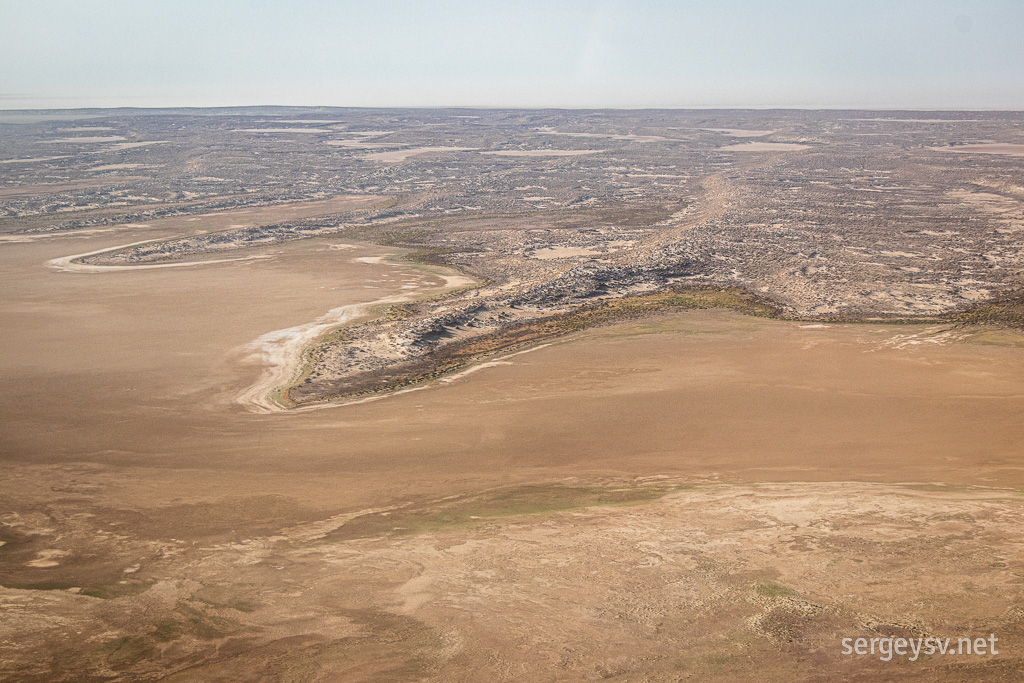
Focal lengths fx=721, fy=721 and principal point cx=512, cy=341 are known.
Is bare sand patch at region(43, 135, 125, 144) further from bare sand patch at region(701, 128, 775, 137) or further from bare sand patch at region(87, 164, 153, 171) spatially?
bare sand patch at region(701, 128, 775, 137)

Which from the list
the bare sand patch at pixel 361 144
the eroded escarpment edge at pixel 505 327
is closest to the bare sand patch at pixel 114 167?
the bare sand patch at pixel 361 144

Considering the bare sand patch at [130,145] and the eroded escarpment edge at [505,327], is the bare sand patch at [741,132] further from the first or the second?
the eroded escarpment edge at [505,327]

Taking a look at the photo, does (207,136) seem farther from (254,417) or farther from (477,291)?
(254,417)

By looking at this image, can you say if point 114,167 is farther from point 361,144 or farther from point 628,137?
point 628,137

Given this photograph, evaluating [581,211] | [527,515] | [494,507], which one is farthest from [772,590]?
[581,211]

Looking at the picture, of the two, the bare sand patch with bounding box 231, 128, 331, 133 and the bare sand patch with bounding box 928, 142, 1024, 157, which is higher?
the bare sand patch with bounding box 231, 128, 331, 133

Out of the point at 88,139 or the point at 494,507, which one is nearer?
the point at 494,507

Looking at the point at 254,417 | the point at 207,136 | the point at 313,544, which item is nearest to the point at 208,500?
the point at 313,544

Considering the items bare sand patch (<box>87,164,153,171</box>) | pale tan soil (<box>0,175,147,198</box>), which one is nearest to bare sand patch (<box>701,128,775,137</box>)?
bare sand patch (<box>87,164,153,171</box>)
